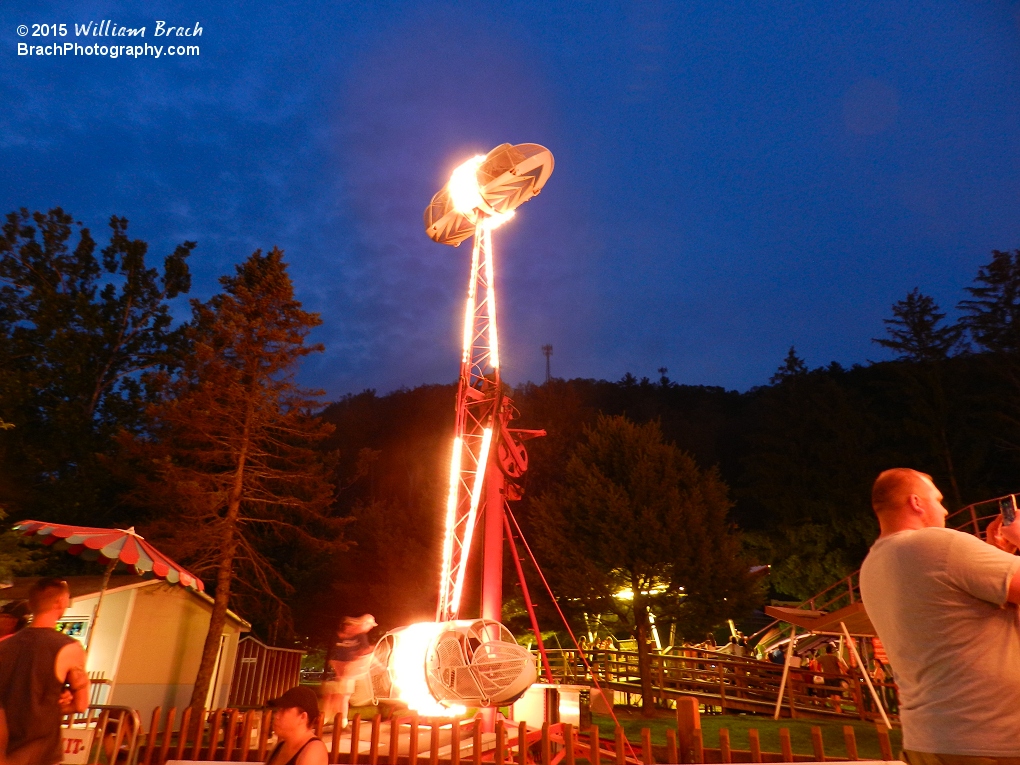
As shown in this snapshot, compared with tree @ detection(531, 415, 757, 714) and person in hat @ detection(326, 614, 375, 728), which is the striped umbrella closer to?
person in hat @ detection(326, 614, 375, 728)

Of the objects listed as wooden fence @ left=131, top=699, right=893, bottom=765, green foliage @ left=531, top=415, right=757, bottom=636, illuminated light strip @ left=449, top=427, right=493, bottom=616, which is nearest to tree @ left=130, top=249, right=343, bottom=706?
green foliage @ left=531, top=415, right=757, bottom=636

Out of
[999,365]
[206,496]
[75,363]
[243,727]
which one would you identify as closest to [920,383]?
[999,365]

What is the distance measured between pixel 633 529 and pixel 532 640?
25.8 ft

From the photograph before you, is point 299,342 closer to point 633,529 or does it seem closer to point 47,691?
point 633,529

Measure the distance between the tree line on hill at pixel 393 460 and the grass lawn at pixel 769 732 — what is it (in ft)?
14.2

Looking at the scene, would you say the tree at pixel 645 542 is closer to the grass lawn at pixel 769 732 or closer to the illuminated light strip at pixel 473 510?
the grass lawn at pixel 769 732

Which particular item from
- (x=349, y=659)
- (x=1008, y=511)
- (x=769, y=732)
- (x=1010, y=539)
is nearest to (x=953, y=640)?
(x=1010, y=539)

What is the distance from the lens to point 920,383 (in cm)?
3192

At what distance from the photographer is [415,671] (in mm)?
8828

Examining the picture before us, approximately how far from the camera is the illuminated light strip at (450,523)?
11.0 metres

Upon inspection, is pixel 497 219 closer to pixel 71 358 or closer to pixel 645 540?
pixel 645 540

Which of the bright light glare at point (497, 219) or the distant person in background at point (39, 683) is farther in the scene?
the bright light glare at point (497, 219)

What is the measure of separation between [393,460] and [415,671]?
34501mm

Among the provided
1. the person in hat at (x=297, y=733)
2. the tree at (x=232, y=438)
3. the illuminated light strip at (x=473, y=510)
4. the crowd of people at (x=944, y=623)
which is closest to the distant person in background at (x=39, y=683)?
the person in hat at (x=297, y=733)
